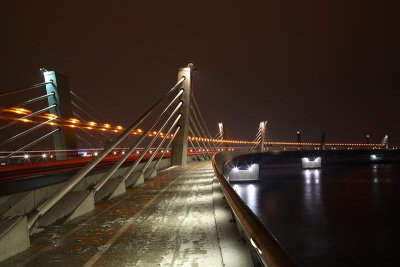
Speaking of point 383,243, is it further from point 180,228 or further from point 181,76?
point 180,228

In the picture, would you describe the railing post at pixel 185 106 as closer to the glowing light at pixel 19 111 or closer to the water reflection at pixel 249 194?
the glowing light at pixel 19 111

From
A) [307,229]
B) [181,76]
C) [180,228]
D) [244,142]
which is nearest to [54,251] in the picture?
[180,228]

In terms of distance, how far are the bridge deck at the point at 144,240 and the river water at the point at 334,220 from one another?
614 inches

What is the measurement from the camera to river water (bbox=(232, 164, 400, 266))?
85.1 feet

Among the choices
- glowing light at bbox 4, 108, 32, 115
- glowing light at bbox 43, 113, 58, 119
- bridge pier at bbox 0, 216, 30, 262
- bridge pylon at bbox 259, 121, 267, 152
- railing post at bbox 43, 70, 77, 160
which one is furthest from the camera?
bridge pylon at bbox 259, 121, 267, 152

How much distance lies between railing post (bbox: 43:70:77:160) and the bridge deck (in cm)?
1116

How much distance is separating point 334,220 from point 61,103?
27.7m

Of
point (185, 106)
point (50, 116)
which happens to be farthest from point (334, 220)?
point (50, 116)

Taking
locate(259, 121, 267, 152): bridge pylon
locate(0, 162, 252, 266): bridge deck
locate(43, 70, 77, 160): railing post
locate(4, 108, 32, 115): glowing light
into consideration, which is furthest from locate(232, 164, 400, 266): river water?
locate(259, 121, 267, 152): bridge pylon

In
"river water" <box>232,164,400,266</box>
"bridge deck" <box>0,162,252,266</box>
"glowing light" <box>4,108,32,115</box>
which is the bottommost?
"river water" <box>232,164,400,266</box>

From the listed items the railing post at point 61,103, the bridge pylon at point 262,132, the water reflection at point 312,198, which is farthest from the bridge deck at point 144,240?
the bridge pylon at point 262,132

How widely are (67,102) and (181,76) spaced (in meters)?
11.5

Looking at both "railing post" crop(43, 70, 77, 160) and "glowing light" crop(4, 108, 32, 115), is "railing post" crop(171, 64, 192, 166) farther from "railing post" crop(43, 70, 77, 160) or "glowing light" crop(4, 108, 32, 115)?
"glowing light" crop(4, 108, 32, 115)

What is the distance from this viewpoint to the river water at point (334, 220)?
25.9m
